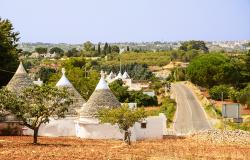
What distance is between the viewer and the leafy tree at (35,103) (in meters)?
31.0

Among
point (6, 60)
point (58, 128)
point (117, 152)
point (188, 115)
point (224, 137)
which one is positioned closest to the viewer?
point (117, 152)

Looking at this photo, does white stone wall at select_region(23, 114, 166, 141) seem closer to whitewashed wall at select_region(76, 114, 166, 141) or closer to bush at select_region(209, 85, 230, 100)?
whitewashed wall at select_region(76, 114, 166, 141)

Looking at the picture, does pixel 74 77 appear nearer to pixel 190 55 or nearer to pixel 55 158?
pixel 55 158

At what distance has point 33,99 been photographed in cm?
3181

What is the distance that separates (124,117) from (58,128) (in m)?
6.18

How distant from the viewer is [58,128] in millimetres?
38406

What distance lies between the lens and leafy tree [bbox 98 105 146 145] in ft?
111

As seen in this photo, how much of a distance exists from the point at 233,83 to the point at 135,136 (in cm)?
5861

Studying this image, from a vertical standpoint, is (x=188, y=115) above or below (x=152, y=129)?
below

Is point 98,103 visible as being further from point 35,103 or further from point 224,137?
point 224,137

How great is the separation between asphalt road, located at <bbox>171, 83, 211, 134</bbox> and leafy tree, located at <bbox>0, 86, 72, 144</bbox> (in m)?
17.0

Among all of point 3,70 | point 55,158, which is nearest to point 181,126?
point 3,70

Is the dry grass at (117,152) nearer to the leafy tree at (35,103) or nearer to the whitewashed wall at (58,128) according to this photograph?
the leafy tree at (35,103)

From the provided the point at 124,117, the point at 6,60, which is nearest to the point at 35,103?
the point at 124,117
